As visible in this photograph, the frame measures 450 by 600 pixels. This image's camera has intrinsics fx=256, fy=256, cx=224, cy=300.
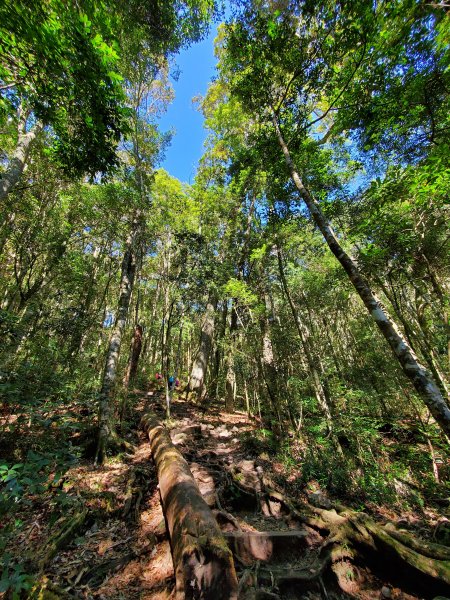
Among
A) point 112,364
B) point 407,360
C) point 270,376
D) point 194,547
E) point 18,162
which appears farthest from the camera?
point 270,376

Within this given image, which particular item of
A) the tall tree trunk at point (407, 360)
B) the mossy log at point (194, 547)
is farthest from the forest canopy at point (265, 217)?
the mossy log at point (194, 547)

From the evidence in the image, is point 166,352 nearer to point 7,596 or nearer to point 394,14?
point 7,596

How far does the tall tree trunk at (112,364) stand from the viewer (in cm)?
652

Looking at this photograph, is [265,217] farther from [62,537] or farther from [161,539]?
[62,537]

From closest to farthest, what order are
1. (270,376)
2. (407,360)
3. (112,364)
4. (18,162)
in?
1. (407,360)
2. (112,364)
3. (18,162)
4. (270,376)

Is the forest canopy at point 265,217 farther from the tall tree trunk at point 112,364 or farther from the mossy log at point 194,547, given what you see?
the mossy log at point 194,547

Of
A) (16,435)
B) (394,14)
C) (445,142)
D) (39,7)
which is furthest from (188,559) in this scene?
(394,14)

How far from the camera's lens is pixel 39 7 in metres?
3.73

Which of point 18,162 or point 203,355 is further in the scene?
point 203,355

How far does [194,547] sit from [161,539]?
1.25 m

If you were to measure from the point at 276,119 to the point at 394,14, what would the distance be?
342 cm

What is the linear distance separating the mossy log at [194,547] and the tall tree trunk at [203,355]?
9.60m

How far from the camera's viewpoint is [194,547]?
10.2 ft

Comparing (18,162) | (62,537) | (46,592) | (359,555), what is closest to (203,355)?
(62,537)
